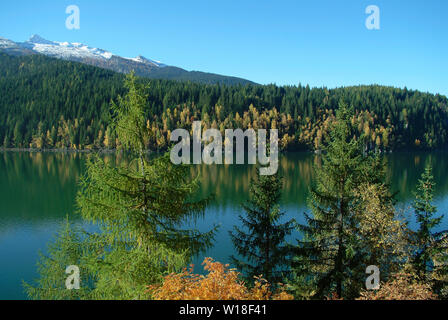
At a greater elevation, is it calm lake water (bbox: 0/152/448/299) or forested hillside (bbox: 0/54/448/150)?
forested hillside (bbox: 0/54/448/150)

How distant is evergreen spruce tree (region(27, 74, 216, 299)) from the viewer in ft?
26.4

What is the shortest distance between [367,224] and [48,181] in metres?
54.1

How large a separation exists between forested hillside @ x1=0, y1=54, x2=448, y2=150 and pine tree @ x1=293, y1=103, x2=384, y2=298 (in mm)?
91282

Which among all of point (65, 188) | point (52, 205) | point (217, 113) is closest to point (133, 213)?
point (52, 205)

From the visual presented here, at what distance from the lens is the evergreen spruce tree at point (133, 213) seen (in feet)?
26.4

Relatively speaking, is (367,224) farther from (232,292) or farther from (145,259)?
(145,259)

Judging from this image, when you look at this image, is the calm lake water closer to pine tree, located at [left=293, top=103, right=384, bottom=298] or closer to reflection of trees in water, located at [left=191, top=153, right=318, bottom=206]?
reflection of trees in water, located at [left=191, top=153, right=318, bottom=206]

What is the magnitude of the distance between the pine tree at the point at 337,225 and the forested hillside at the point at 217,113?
91.3m

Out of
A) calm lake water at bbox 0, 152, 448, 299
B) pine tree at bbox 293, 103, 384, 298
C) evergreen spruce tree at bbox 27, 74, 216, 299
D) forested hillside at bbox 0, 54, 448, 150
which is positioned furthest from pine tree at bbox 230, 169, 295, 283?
forested hillside at bbox 0, 54, 448, 150

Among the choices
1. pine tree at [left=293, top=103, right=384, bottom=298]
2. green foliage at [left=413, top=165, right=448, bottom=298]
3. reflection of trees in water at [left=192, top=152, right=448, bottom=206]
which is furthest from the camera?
reflection of trees in water at [left=192, top=152, right=448, bottom=206]

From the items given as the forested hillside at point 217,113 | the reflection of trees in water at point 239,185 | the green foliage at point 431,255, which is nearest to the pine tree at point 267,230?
the green foliage at point 431,255

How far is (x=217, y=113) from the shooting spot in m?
124

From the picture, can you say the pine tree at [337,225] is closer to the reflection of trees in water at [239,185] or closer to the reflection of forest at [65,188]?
the reflection of forest at [65,188]
